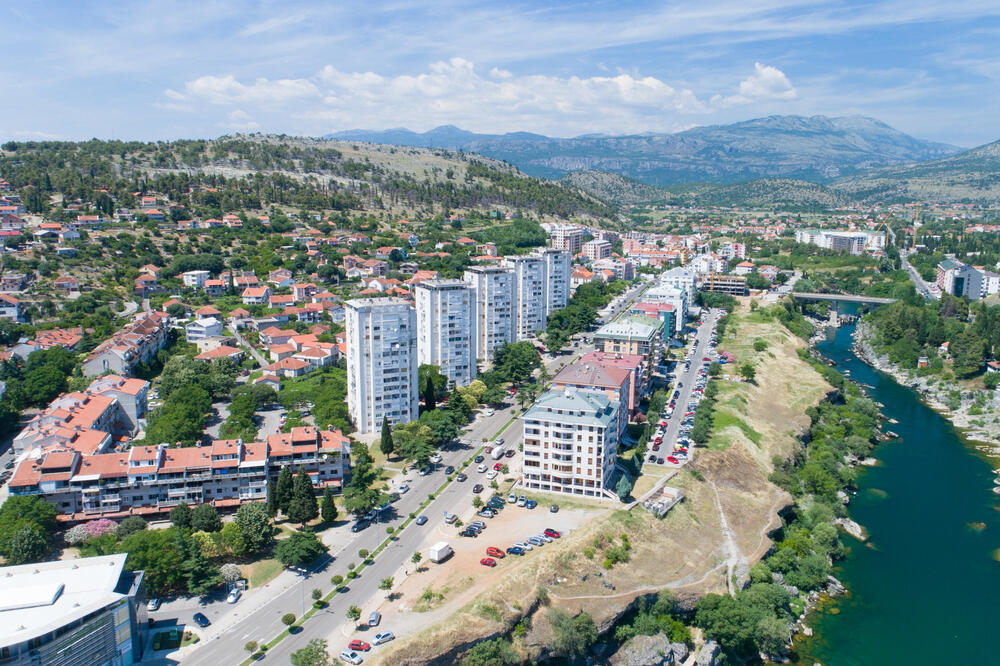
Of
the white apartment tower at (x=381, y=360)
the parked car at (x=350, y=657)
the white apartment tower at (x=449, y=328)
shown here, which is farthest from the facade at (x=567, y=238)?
the parked car at (x=350, y=657)

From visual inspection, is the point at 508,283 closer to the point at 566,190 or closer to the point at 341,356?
the point at 341,356

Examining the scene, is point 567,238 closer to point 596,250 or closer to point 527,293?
point 596,250

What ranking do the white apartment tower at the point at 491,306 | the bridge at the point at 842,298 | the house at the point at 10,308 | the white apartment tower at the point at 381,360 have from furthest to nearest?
the bridge at the point at 842,298 → the house at the point at 10,308 → the white apartment tower at the point at 491,306 → the white apartment tower at the point at 381,360

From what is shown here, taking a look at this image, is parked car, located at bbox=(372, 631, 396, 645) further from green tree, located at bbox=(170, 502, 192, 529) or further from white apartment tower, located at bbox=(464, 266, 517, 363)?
white apartment tower, located at bbox=(464, 266, 517, 363)

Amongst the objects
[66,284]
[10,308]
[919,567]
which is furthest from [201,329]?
[919,567]

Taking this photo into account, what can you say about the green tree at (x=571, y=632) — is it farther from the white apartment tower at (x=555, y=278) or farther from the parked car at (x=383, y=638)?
the white apartment tower at (x=555, y=278)

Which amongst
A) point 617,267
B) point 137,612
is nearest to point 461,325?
point 137,612
